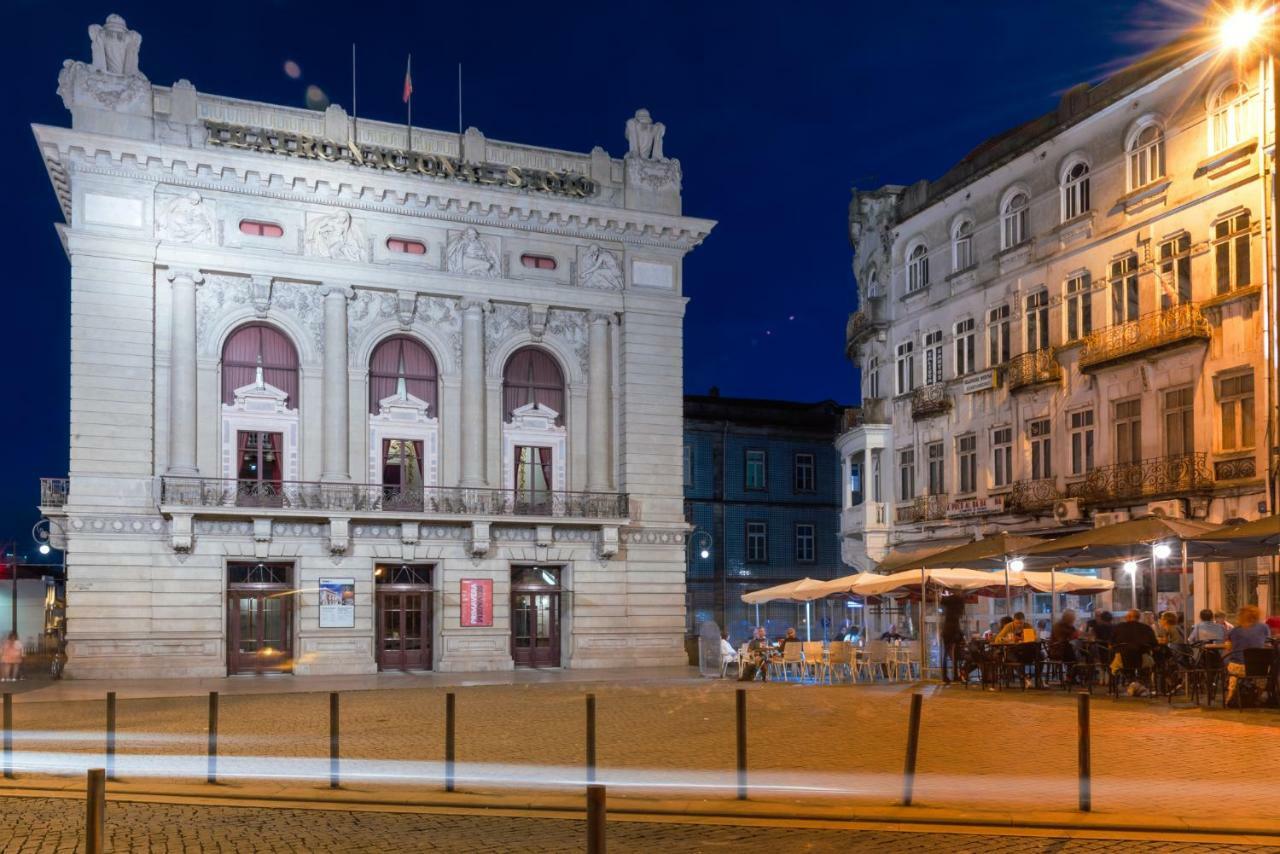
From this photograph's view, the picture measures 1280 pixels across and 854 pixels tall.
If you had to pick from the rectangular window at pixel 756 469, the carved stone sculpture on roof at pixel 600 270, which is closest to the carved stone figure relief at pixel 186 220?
the carved stone sculpture on roof at pixel 600 270

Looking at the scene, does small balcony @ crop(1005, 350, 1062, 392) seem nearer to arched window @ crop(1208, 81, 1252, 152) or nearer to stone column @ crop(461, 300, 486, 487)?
arched window @ crop(1208, 81, 1252, 152)

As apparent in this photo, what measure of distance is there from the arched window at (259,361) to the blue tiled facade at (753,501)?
75.3ft

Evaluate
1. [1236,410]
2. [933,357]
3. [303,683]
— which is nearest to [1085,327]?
[1236,410]

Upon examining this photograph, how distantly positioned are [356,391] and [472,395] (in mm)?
3213

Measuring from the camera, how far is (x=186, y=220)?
34781 mm

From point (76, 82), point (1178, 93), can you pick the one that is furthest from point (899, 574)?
point (76, 82)

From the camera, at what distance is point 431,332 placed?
→ 37.6 m

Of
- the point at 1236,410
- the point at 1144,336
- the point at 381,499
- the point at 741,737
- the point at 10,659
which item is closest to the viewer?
the point at 741,737

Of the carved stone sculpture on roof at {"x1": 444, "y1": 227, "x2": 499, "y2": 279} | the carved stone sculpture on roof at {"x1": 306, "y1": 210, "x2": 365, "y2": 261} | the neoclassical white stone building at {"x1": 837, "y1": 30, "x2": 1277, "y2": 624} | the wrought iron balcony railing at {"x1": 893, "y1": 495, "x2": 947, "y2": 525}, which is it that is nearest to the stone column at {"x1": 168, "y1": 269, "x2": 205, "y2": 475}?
the carved stone sculpture on roof at {"x1": 306, "y1": 210, "x2": 365, "y2": 261}

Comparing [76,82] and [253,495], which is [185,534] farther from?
[76,82]

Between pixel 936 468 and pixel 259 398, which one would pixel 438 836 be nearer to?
pixel 259 398

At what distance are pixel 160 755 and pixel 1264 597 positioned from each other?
2179cm

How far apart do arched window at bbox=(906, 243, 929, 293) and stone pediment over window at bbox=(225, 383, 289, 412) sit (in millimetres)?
19175

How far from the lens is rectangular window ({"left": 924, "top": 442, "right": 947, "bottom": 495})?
128ft
